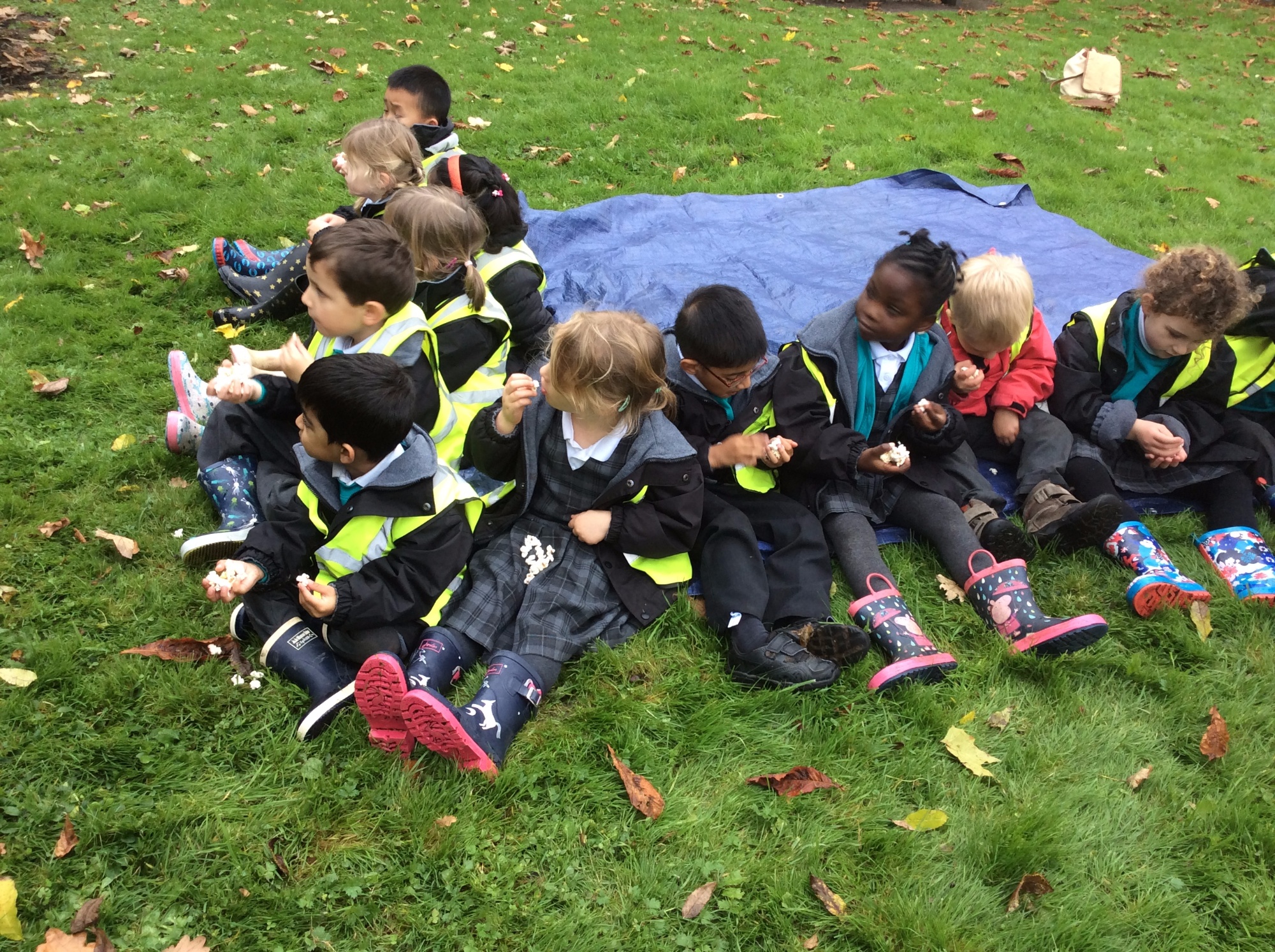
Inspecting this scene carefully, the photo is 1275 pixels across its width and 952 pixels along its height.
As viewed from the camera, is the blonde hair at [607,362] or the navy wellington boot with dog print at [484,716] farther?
the blonde hair at [607,362]

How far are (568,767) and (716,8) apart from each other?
1387 centimetres

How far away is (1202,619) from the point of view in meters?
3.43

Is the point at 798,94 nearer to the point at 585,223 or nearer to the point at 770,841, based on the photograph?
the point at 585,223

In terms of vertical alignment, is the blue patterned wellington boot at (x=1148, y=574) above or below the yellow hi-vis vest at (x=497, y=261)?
below

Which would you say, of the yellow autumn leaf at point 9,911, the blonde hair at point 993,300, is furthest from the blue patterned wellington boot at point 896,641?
the yellow autumn leaf at point 9,911

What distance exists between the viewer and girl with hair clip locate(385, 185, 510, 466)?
3.75 m

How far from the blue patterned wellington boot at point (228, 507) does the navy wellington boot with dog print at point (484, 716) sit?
117cm

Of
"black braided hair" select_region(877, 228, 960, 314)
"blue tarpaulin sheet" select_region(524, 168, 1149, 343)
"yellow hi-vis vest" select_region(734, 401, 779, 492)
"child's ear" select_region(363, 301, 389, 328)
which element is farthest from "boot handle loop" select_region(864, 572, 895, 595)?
"child's ear" select_region(363, 301, 389, 328)

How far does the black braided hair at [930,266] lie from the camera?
11.0 ft

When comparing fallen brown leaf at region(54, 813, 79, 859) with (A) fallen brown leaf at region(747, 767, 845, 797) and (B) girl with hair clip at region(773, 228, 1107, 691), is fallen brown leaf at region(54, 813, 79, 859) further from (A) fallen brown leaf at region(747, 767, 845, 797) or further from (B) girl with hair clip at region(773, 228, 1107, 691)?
(B) girl with hair clip at region(773, 228, 1107, 691)

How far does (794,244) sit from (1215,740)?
4.00 meters

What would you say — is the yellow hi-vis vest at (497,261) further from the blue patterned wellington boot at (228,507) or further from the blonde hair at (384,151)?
the blue patterned wellington boot at (228,507)

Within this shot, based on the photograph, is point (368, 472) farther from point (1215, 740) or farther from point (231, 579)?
point (1215, 740)

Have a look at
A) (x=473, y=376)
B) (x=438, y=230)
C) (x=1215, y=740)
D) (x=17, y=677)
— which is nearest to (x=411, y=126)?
(x=438, y=230)
